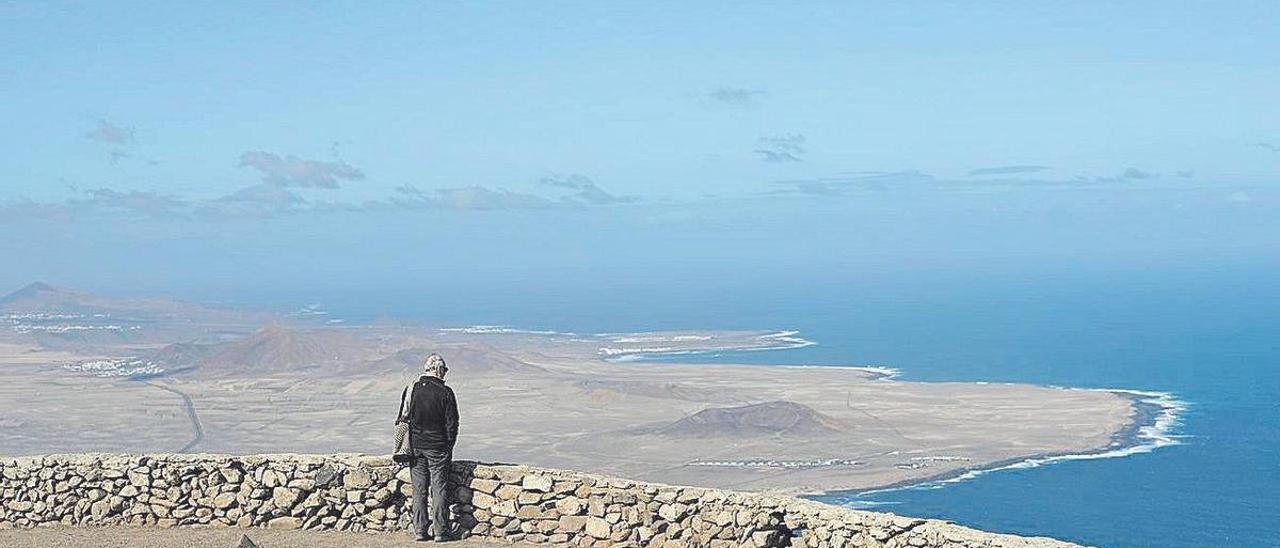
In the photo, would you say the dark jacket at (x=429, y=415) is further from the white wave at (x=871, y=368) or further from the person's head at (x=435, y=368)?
the white wave at (x=871, y=368)

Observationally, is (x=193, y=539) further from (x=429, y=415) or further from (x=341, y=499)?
(x=429, y=415)

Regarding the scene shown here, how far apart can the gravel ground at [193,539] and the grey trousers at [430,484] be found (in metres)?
0.22

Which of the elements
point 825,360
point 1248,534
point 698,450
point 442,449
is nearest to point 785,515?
point 442,449

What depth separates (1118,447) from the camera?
98.4m

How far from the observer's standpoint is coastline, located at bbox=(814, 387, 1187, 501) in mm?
78688

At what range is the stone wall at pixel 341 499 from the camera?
47.3ft

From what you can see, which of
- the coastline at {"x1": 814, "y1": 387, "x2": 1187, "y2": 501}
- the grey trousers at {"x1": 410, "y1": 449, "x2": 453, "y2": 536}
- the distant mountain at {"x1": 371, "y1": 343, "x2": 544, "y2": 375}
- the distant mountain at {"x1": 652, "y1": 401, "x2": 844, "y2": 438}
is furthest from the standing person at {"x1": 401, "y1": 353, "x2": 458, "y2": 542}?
the distant mountain at {"x1": 371, "y1": 343, "x2": 544, "y2": 375}

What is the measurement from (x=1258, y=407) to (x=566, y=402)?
5616cm

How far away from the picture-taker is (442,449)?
1494cm

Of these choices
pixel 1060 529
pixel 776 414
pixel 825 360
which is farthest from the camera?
pixel 825 360

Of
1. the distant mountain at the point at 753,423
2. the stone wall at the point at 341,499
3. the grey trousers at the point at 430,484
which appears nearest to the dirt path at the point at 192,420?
the distant mountain at the point at 753,423

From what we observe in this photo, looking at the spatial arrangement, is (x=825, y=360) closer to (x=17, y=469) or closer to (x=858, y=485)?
(x=858, y=485)

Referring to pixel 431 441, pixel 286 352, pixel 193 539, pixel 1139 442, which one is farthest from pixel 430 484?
pixel 286 352

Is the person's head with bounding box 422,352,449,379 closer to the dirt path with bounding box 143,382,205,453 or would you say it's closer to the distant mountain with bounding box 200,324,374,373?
the dirt path with bounding box 143,382,205,453
